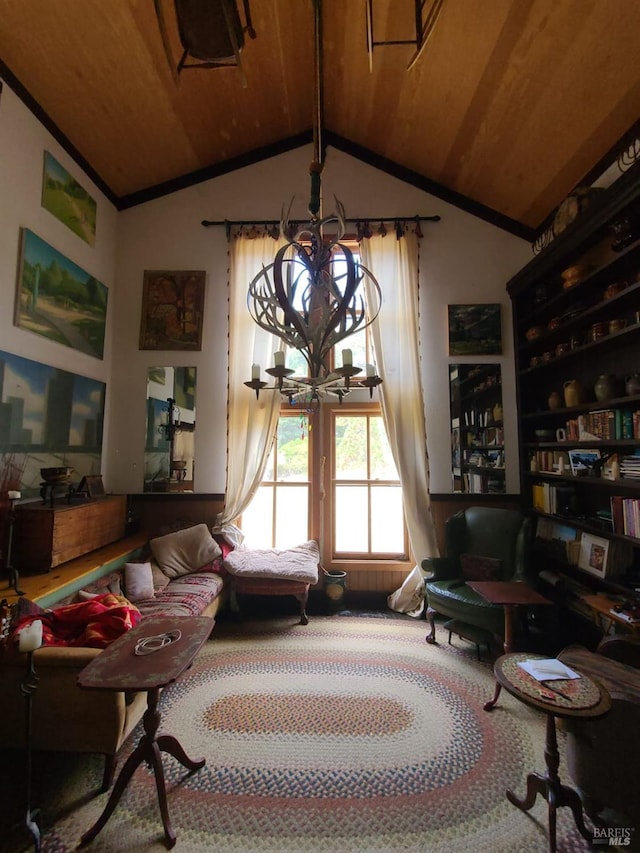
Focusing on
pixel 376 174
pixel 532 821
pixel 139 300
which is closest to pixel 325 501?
pixel 532 821

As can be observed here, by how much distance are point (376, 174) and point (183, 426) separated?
3.28 m

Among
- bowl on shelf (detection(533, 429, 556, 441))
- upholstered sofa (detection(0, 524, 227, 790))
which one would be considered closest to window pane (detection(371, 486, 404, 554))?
bowl on shelf (detection(533, 429, 556, 441))

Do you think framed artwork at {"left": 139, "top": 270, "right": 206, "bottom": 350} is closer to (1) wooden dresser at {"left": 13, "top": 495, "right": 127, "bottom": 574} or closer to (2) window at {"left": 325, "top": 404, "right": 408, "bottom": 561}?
(2) window at {"left": 325, "top": 404, "right": 408, "bottom": 561}

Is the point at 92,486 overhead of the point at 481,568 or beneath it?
overhead

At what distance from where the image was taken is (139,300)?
148 inches

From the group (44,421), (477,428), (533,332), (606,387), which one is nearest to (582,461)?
(606,387)

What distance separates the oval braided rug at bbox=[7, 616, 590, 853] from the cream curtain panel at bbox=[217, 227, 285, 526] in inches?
54.8

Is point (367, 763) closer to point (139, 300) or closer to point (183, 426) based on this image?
point (183, 426)

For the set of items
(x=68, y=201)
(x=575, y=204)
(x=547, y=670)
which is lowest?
(x=547, y=670)

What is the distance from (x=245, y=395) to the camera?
11.9 ft

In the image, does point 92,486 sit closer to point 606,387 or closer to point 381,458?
point 381,458

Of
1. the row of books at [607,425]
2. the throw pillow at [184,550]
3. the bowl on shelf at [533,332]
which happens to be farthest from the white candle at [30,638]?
the bowl on shelf at [533,332]

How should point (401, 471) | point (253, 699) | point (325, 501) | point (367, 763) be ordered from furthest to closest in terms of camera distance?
point (325, 501), point (401, 471), point (253, 699), point (367, 763)

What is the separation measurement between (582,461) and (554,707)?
1.88m
